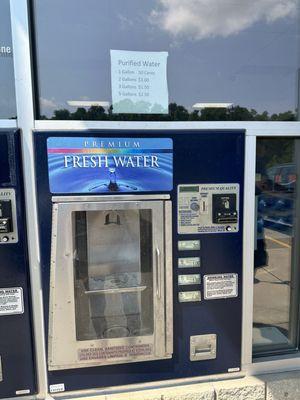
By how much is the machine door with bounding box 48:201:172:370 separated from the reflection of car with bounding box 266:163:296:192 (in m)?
0.81

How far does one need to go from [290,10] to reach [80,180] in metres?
1.80

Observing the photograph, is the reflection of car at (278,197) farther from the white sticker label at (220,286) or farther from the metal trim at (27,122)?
the metal trim at (27,122)

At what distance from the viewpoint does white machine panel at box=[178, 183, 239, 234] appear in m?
A: 2.15

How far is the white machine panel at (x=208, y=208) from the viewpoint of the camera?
2146 millimetres

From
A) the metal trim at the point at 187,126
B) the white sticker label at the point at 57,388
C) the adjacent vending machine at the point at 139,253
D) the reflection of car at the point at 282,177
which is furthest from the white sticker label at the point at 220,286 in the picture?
the white sticker label at the point at 57,388

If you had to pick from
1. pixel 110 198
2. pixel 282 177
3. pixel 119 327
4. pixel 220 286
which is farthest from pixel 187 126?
pixel 119 327

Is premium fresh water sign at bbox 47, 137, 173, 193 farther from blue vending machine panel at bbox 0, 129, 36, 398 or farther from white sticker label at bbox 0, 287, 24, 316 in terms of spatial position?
white sticker label at bbox 0, 287, 24, 316

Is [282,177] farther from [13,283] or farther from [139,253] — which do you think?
[13,283]

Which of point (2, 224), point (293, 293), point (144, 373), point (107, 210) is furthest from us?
point (293, 293)

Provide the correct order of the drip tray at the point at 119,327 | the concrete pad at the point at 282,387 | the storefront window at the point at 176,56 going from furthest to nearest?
1. the concrete pad at the point at 282,387
2. the drip tray at the point at 119,327
3. the storefront window at the point at 176,56

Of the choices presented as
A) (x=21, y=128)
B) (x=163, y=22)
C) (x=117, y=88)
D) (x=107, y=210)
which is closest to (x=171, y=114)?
(x=117, y=88)

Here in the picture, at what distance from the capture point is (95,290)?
84.4 inches

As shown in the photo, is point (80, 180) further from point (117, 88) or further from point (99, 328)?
point (99, 328)

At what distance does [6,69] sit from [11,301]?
1.36m
